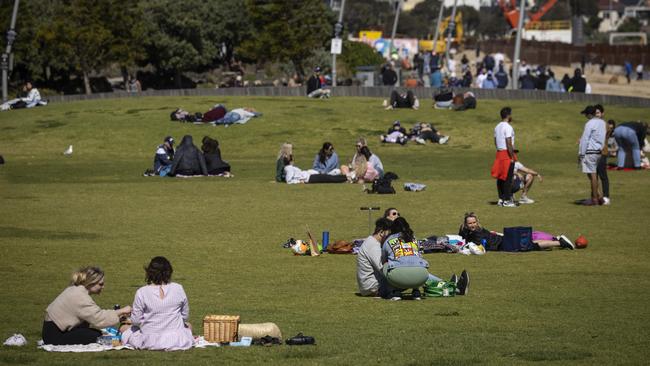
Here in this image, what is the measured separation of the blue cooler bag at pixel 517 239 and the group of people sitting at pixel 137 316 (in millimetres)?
9790

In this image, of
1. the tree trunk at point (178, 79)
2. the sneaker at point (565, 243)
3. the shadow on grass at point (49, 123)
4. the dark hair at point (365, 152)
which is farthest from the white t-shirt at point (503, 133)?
the tree trunk at point (178, 79)

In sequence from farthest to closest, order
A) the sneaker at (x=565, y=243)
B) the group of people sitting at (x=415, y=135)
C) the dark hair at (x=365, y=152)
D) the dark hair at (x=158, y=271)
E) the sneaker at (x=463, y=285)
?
1. the group of people sitting at (x=415, y=135)
2. the dark hair at (x=365, y=152)
3. the sneaker at (x=565, y=243)
4. the sneaker at (x=463, y=285)
5. the dark hair at (x=158, y=271)

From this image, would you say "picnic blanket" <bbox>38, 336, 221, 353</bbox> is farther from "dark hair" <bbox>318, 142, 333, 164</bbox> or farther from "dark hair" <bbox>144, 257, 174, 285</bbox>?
"dark hair" <bbox>318, 142, 333, 164</bbox>

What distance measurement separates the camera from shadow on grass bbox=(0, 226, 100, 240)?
2548cm

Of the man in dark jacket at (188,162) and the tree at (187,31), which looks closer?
the man in dark jacket at (188,162)

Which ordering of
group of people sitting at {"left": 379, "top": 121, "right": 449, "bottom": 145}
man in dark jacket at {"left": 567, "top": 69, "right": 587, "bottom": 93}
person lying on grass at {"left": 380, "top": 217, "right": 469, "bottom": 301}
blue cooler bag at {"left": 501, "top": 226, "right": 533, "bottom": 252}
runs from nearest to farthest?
1. person lying on grass at {"left": 380, "top": 217, "right": 469, "bottom": 301}
2. blue cooler bag at {"left": 501, "top": 226, "right": 533, "bottom": 252}
3. group of people sitting at {"left": 379, "top": 121, "right": 449, "bottom": 145}
4. man in dark jacket at {"left": 567, "top": 69, "right": 587, "bottom": 93}

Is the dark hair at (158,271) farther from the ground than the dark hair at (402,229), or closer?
farther from the ground

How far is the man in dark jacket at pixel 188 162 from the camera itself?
124ft

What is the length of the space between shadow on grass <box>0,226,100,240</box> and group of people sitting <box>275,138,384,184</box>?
10838mm

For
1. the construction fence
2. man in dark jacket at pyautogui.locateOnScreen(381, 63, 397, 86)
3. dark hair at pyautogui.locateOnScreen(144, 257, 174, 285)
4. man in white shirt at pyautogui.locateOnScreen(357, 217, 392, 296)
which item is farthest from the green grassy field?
the construction fence

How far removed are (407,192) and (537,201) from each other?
3787 mm

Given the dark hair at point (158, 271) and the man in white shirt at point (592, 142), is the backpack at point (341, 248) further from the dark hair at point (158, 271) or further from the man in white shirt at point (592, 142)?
the dark hair at point (158, 271)

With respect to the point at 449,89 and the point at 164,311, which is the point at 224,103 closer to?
the point at 449,89

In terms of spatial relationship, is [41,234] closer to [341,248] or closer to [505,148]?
[341,248]
